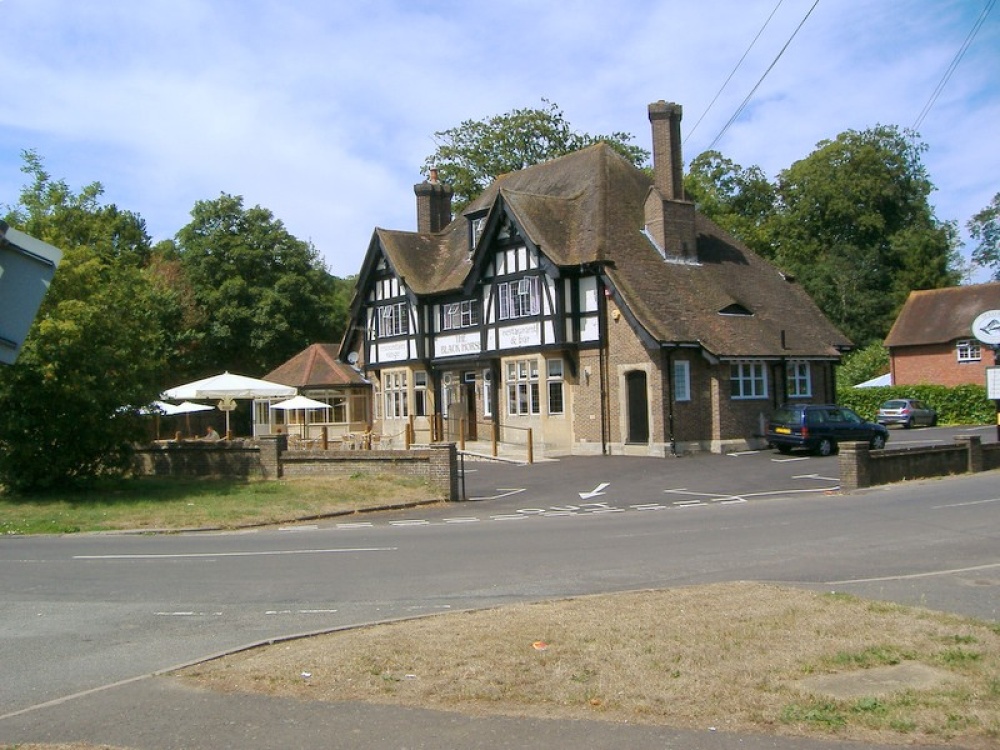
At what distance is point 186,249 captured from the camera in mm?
59312

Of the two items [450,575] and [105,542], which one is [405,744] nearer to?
[450,575]

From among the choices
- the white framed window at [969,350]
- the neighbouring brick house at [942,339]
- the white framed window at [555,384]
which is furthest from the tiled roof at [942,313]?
the white framed window at [555,384]

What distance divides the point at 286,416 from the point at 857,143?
164ft

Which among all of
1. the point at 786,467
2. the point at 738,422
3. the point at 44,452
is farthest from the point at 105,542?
the point at 738,422

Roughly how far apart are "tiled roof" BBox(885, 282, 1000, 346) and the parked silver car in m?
8.84

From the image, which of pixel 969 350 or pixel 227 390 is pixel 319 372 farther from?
pixel 969 350

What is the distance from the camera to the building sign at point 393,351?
142ft

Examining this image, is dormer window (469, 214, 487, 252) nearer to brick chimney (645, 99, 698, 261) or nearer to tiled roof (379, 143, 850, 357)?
tiled roof (379, 143, 850, 357)

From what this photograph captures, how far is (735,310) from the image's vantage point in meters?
36.1

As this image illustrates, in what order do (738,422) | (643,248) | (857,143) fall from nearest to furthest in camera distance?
1. (738,422)
2. (643,248)
3. (857,143)

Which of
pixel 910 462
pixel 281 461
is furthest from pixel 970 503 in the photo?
pixel 281 461

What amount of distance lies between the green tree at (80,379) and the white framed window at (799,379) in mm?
20927

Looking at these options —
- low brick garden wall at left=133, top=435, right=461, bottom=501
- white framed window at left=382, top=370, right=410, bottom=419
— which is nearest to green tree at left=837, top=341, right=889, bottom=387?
white framed window at left=382, top=370, right=410, bottom=419

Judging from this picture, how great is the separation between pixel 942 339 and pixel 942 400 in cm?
770
